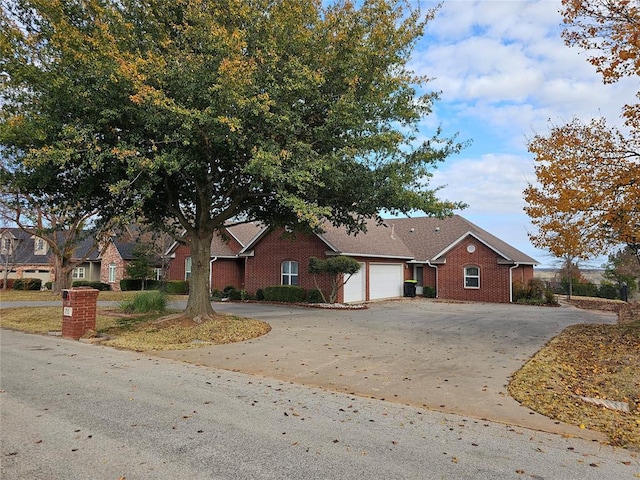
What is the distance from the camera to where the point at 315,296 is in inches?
872

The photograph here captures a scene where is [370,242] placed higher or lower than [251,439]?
higher

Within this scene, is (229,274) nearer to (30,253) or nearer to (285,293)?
(285,293)

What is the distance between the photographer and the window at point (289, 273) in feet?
79.4

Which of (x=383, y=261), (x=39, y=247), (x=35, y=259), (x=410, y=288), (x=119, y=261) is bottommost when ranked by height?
(x=410, y=288)

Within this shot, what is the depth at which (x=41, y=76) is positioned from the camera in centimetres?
1010

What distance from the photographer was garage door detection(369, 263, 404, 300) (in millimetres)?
24984

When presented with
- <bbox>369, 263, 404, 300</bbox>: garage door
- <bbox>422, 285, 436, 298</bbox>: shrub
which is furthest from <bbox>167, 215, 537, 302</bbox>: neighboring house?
<bbox>422, 285, 436, 298</bbox>: shrub

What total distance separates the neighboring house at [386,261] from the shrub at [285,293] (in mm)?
842

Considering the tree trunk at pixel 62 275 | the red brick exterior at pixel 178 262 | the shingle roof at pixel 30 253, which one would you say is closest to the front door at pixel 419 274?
the red brick exterior at pixel 178 262

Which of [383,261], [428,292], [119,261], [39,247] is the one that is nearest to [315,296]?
[383,261]

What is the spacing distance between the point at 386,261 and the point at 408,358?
57.2 feet

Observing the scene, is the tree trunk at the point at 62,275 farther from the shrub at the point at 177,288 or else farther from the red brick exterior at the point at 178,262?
the red brick exterior at the point at 178,262

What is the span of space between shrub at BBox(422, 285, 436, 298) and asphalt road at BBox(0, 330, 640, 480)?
22105 millimetres

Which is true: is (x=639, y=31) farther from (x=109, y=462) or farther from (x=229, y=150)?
(x=109, y=462)
